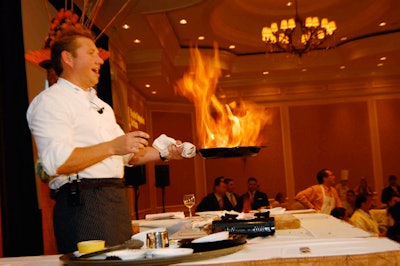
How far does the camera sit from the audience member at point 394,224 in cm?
519

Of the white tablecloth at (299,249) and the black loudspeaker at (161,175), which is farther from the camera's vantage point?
the black loudspeaker at (161,175)

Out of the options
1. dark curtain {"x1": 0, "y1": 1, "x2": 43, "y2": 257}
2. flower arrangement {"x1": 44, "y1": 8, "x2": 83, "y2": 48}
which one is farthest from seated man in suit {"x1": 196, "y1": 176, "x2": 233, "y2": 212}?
flower arrangement {"x1": 44, "y1": 8, "x2": 83, "y2": 48}

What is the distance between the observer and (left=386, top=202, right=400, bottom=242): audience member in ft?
17.0

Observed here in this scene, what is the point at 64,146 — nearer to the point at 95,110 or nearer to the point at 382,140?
the point at 95,110

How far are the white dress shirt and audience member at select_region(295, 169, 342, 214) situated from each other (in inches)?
191

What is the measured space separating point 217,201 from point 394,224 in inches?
98.7

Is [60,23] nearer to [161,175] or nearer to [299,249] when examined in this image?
[299,249]

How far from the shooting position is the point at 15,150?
3506 millimetres

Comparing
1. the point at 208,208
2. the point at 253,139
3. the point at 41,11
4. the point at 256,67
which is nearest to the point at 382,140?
the point at 256,67

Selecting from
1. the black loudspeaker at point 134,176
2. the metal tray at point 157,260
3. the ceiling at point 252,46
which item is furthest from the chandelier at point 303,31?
the metal tray at point 157,260

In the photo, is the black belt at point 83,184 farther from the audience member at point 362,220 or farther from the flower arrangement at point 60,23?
the audience member at point 362,220

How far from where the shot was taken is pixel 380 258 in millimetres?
1268

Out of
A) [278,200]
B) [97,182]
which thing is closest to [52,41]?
[97,182]

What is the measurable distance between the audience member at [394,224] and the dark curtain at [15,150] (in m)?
3.41
